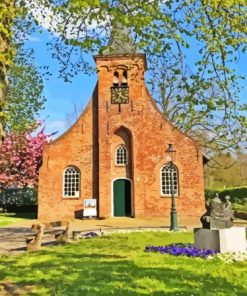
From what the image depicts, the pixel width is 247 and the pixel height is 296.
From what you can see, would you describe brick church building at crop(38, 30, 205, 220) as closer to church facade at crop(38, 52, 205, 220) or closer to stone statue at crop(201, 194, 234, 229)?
church facade at crop(38, 52, 205, 220)

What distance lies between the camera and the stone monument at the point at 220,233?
1107 centimetres

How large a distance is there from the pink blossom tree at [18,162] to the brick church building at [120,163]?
329 inches

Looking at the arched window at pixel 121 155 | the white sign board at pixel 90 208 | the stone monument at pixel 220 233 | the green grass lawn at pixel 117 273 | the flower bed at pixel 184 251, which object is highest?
the arched window at pixel 121 155

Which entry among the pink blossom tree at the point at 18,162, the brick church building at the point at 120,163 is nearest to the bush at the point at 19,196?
the pink blossom tree at the point at 18,162

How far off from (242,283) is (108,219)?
66.2 ft

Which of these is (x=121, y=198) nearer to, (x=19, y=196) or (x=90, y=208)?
(x=90, y=208)

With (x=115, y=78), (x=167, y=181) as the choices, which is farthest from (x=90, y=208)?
(x=115, y=78)

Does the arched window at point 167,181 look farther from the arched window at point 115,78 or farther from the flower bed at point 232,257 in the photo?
the flower bed at point 232,257

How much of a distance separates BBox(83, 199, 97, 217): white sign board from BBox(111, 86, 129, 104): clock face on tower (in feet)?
24.6

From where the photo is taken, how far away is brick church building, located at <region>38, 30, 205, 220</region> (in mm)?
28188

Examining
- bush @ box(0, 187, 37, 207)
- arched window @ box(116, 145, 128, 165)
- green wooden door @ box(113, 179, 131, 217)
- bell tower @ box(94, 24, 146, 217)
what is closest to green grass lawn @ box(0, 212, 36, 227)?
bell tower @ box(94, 24, 146, 217)

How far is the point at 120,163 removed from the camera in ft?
96.0

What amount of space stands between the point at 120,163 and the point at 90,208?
13.2 feet

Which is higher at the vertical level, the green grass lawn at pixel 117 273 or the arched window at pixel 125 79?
the arched window at pixel 125 79
